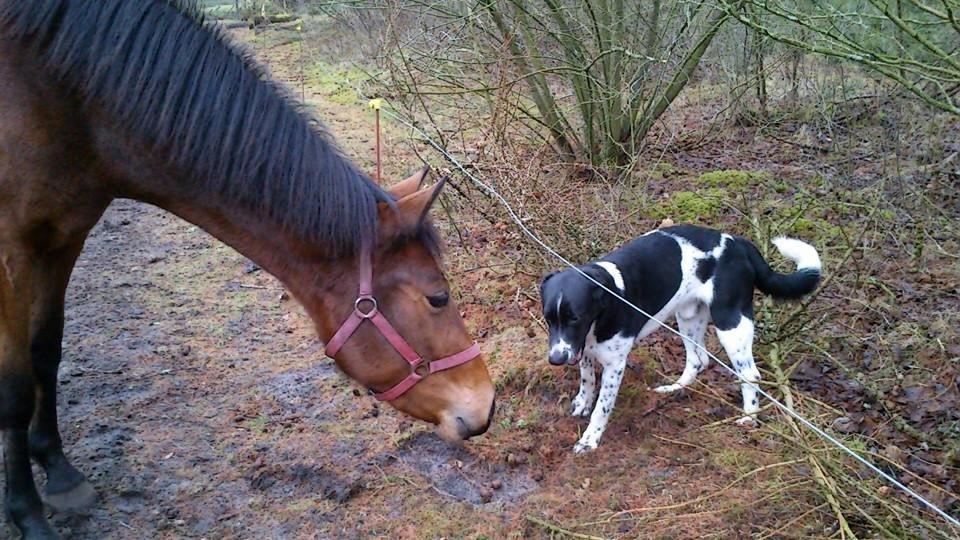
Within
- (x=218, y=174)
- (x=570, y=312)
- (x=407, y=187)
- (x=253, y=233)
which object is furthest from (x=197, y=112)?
(x=570, y=312)

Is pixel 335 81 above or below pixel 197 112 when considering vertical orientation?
below

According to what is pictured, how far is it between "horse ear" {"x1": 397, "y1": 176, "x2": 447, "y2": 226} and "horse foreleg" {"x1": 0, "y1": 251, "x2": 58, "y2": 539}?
144cm

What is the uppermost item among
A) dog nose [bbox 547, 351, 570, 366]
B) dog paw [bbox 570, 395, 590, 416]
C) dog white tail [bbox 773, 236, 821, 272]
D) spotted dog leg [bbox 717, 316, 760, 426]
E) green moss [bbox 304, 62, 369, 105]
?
dog white tail [bbox 773, 236, 821, 272]

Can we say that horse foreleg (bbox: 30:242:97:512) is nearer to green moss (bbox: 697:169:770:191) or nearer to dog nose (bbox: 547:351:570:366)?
dog nose (bbox: 547:351:570:366)

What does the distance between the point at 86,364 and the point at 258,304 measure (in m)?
1.30

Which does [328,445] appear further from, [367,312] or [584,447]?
[367,312]

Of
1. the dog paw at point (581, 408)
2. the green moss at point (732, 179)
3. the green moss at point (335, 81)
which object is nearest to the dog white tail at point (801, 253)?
the dog paw at point (581, 408)

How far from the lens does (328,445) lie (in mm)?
3803

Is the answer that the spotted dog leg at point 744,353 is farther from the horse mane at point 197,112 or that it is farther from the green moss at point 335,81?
the green moss at point 335,81

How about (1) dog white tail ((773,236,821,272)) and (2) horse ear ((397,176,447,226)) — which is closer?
(2) horse ear ((397,176,447,226))

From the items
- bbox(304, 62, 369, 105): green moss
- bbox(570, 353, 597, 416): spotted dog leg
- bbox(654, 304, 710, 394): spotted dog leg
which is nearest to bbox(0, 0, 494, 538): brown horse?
bbox(570, 353, 597, 416): spotted dog leg

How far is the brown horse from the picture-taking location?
8.04ft

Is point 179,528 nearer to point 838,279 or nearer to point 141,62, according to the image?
point 141,62

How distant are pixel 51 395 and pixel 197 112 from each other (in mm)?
1809
